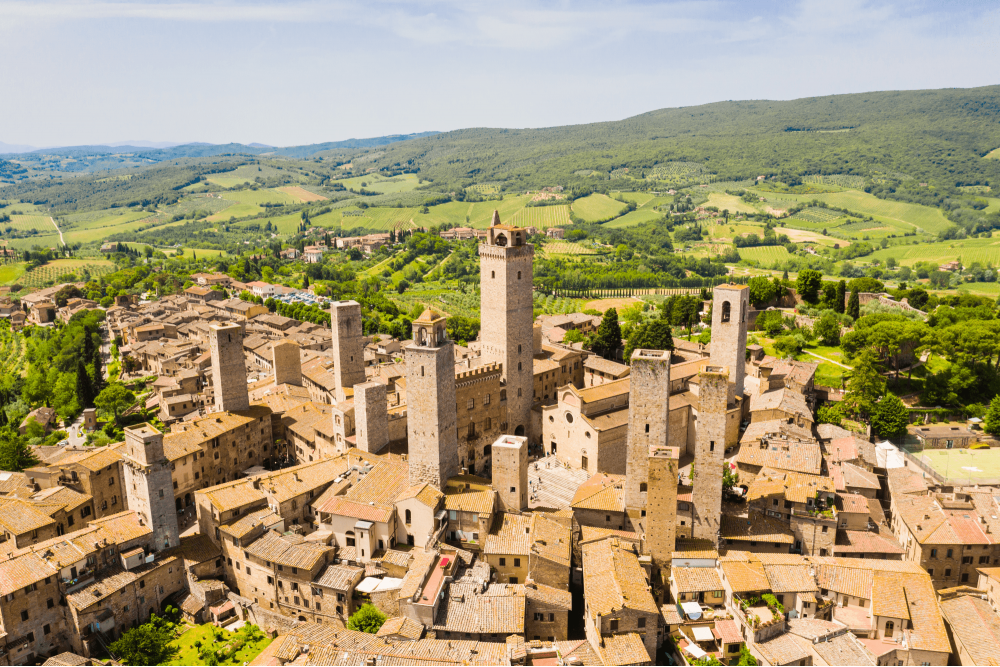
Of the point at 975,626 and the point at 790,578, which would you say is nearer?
the point at 975,626

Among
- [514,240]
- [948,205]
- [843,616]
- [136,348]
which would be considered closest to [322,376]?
[514,240]

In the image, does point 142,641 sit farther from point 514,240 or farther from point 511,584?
point 514,240

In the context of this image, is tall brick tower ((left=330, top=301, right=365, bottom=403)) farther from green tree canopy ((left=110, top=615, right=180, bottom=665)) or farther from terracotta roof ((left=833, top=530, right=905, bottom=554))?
terracotta roof ((left=833, top=530, right=905, bottom=554))

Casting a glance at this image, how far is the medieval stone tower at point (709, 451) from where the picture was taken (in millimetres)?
29281

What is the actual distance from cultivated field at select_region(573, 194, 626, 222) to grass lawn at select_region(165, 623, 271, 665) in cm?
15335

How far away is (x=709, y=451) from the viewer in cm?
2964

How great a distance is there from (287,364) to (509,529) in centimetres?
2854

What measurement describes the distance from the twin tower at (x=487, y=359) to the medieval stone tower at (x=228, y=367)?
14.2 meters

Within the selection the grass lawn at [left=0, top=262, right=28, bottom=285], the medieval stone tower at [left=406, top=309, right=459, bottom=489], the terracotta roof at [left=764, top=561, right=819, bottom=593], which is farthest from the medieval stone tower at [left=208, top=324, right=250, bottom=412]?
the grass lawn at [left=0, top=262, right=28, bottom=285]

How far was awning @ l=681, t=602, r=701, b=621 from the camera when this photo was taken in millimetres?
26922

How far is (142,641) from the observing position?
2733 cm

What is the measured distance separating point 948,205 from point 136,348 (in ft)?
586

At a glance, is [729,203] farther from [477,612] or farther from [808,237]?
[477,612]

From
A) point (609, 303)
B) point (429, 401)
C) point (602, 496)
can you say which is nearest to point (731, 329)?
point (602, 496)
